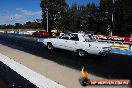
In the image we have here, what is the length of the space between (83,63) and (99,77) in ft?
12.4

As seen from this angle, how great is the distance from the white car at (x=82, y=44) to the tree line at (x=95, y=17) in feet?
116

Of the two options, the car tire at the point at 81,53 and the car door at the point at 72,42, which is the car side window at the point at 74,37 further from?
the car tire at the point at 81,53

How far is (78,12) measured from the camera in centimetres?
10400

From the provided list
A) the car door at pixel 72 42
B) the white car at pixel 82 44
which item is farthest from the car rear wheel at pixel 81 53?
the car door at pixel 72 42

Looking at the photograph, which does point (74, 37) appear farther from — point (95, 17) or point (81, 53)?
point (95, 17)

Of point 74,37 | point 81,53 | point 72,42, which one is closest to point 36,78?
point 81,53

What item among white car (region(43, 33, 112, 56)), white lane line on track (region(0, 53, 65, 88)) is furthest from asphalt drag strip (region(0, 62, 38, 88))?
white car (region(43, 33, 112, 56))

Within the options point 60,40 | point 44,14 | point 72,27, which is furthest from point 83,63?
point 72,27

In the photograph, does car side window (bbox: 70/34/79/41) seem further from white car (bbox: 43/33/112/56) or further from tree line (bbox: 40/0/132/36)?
tree line (bbox: 40/0/132/36)

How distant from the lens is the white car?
1617 centimetres

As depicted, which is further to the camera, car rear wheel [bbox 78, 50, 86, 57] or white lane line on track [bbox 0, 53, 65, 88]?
car rear wheel [bbox 78, 50, 86, 57]

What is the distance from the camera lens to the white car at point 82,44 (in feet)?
53.1

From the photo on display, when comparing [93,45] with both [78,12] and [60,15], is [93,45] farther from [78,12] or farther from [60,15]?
[78,12]

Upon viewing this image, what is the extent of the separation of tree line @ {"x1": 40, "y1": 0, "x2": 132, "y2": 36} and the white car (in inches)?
1390
